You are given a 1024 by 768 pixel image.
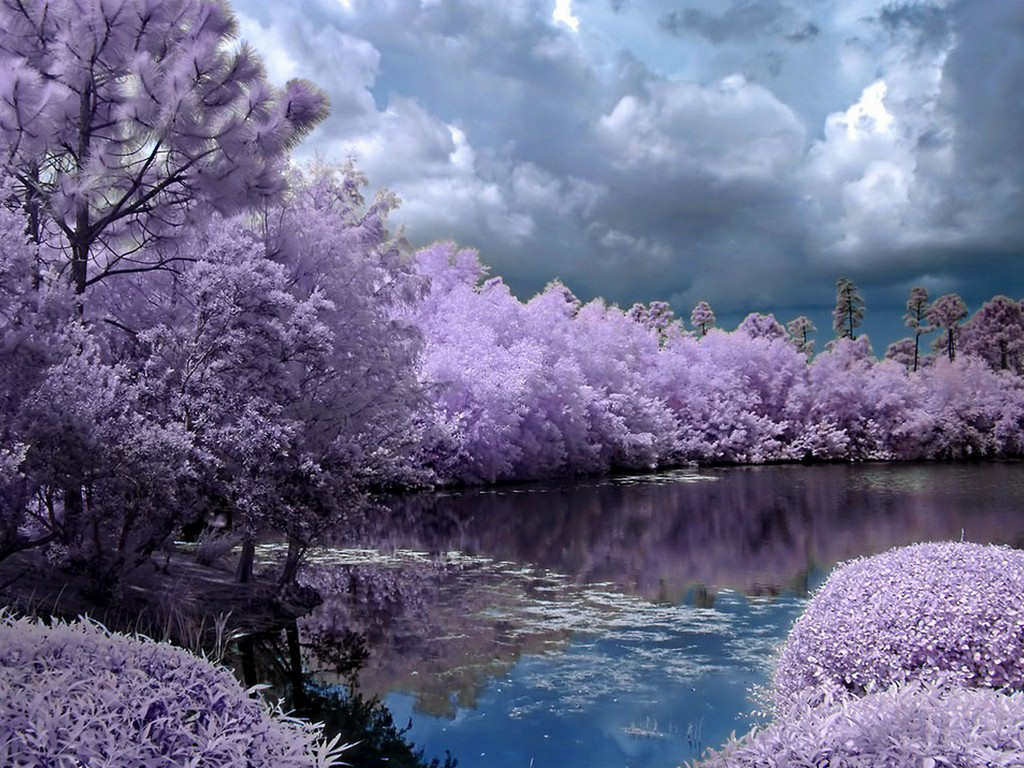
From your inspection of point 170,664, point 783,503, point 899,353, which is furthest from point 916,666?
point 899,353

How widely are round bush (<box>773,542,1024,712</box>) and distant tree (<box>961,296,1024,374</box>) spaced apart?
192 feet

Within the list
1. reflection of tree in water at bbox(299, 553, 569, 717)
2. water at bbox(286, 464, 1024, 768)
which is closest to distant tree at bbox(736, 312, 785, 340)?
water at bbox(286, 464, 1024, 768)

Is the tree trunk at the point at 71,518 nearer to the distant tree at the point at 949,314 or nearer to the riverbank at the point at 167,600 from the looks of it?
the riverbank at the point at 167,600

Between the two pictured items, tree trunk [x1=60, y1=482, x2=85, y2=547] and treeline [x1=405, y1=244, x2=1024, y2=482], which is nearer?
tree trunk [x1=60, y1=482, x2=85, y2=547]

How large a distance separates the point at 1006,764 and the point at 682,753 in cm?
456

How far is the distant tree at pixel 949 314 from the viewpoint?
198 ft

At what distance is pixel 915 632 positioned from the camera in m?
5.98

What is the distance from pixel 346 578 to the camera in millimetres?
14758

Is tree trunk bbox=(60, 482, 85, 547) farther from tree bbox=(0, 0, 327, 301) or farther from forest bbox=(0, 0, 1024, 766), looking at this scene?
tree bbox=(0, 0, 327, 301)

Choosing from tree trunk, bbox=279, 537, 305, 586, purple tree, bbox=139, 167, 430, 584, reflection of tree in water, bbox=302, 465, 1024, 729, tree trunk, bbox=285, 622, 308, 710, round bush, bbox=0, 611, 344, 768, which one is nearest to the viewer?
round bush, bbox=0, 611, 344, 768

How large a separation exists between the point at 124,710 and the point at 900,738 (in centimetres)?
285

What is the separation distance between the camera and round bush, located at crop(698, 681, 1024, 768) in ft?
10.5

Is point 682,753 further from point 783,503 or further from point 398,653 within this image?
point 783,503

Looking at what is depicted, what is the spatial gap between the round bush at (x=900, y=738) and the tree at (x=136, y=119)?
12.4 meters
